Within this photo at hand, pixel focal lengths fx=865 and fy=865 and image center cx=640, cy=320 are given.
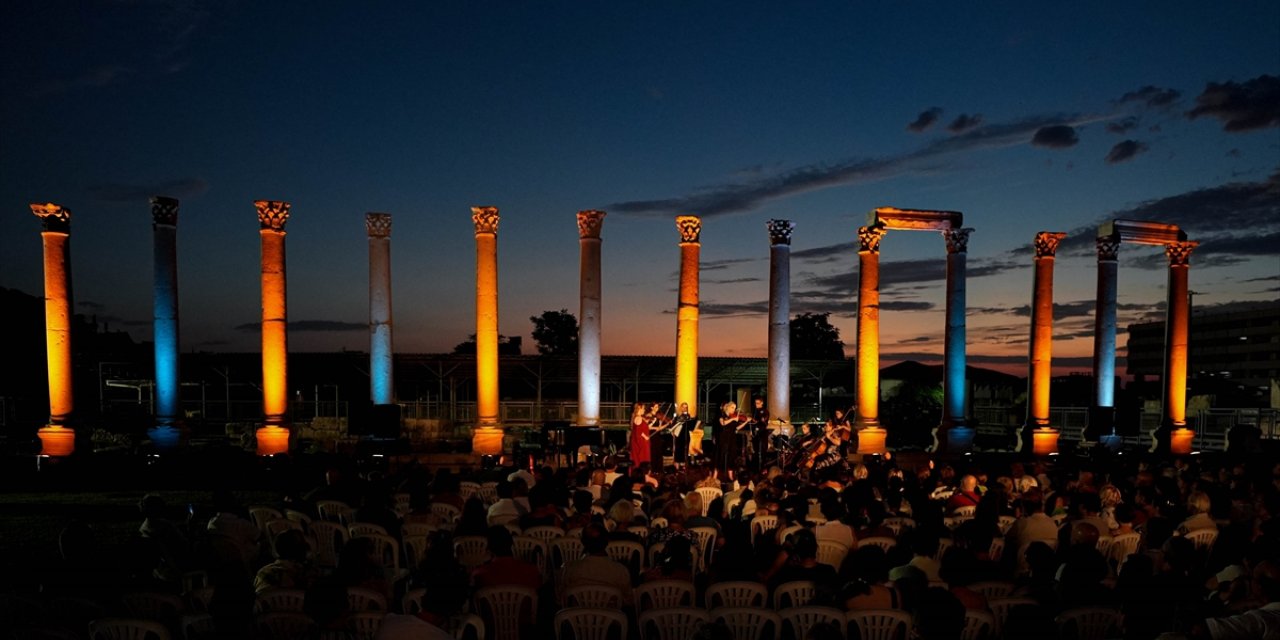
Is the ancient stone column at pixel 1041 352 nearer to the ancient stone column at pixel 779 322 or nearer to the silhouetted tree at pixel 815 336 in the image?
the ancient stone column at pixel 779 322

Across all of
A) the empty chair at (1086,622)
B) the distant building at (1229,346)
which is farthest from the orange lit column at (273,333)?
the distant building at (1229,346)

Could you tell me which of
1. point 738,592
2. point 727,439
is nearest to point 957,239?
point 727,439

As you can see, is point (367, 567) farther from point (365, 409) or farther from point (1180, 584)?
point (365, 409)

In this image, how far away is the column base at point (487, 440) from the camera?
88.4 ft

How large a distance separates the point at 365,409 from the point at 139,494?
5989mm

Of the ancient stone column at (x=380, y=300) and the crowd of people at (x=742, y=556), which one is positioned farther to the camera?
the ancient stone column at (x=380, y=300)

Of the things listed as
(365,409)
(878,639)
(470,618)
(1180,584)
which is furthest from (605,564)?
(365,409)

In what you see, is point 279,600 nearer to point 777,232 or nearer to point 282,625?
point 282,625

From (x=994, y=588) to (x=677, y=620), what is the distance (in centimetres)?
322

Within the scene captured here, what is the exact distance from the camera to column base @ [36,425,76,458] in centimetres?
2448

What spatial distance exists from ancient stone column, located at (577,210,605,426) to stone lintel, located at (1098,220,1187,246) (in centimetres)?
1819

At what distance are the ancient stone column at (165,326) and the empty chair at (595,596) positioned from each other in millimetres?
22113

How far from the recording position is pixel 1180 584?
24.9ft

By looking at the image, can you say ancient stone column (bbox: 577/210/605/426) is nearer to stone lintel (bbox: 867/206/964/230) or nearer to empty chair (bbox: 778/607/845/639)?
stone lintel (bbox: 867/206/964/230)
